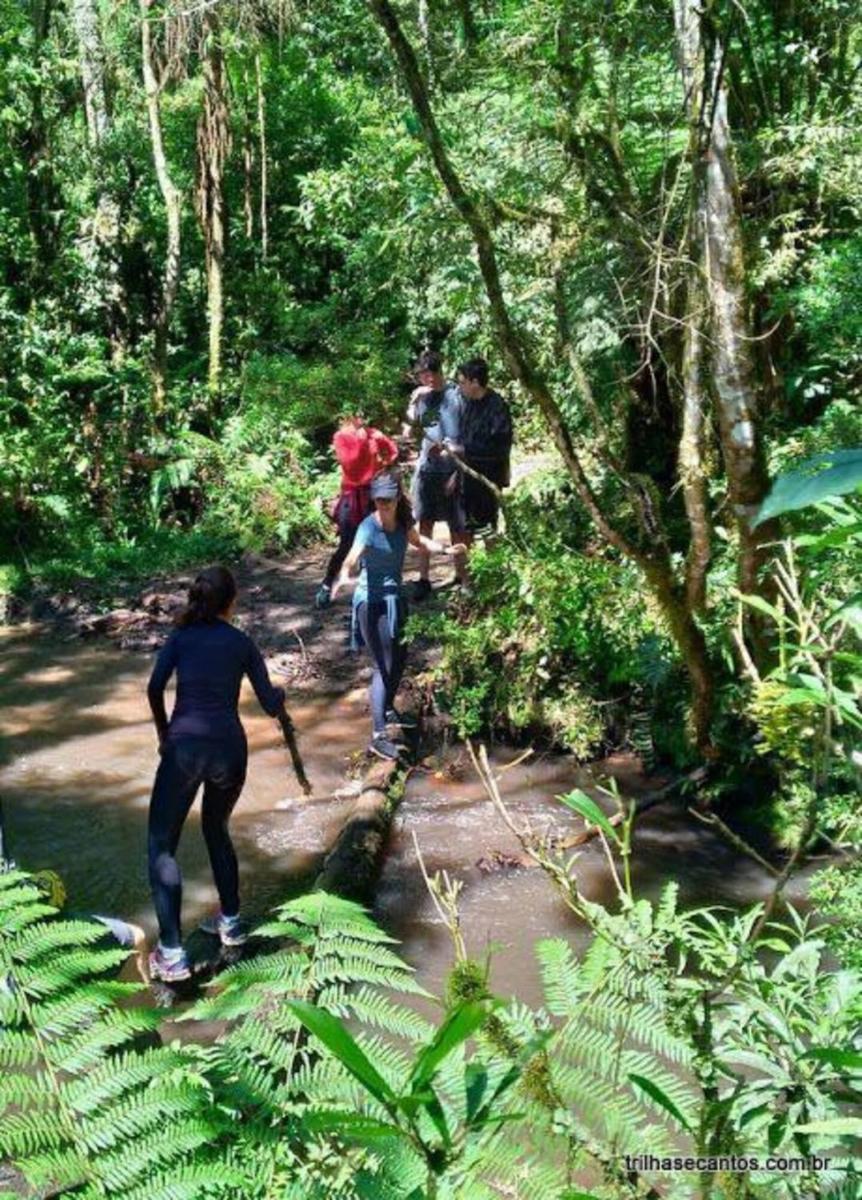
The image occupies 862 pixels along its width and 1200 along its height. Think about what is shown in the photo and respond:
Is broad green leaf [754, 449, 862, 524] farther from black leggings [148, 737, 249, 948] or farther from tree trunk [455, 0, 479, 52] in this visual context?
tree trunk [455, 0, 479, 52]

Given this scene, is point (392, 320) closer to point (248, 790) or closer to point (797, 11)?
point (797, 11)

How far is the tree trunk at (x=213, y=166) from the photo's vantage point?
13.5m

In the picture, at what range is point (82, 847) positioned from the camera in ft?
21.7

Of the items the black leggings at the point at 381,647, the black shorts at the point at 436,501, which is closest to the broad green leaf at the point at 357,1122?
the black leggings at the point at 381,647

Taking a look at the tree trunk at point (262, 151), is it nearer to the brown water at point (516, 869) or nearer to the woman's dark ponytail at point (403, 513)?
the woman's dark ponytail at point (403, 513)

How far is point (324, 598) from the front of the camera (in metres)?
10.5

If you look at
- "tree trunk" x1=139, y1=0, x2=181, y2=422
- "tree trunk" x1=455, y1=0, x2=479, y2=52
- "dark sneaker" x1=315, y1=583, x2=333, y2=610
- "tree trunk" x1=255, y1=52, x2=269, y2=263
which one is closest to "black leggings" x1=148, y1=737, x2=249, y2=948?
"dark sneaker" x1=315, y1=583, x2=333, y2=610

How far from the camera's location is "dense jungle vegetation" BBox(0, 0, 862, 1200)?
6.53 ft

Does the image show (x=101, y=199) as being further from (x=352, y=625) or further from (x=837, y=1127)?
(x=837, y=1127)

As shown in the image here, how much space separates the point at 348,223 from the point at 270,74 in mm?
4086

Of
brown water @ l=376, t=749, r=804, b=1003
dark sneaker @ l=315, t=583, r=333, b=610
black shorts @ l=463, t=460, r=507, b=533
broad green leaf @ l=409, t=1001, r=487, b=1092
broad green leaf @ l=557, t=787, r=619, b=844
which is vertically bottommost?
brown water @ l=376, t=749, r=804, b=1003

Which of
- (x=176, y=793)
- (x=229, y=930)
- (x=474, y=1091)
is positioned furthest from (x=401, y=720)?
(x=474, y=1091)

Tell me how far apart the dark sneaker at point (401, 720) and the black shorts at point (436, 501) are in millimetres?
2011

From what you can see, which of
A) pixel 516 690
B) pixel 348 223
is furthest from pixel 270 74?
pixel 516 690
